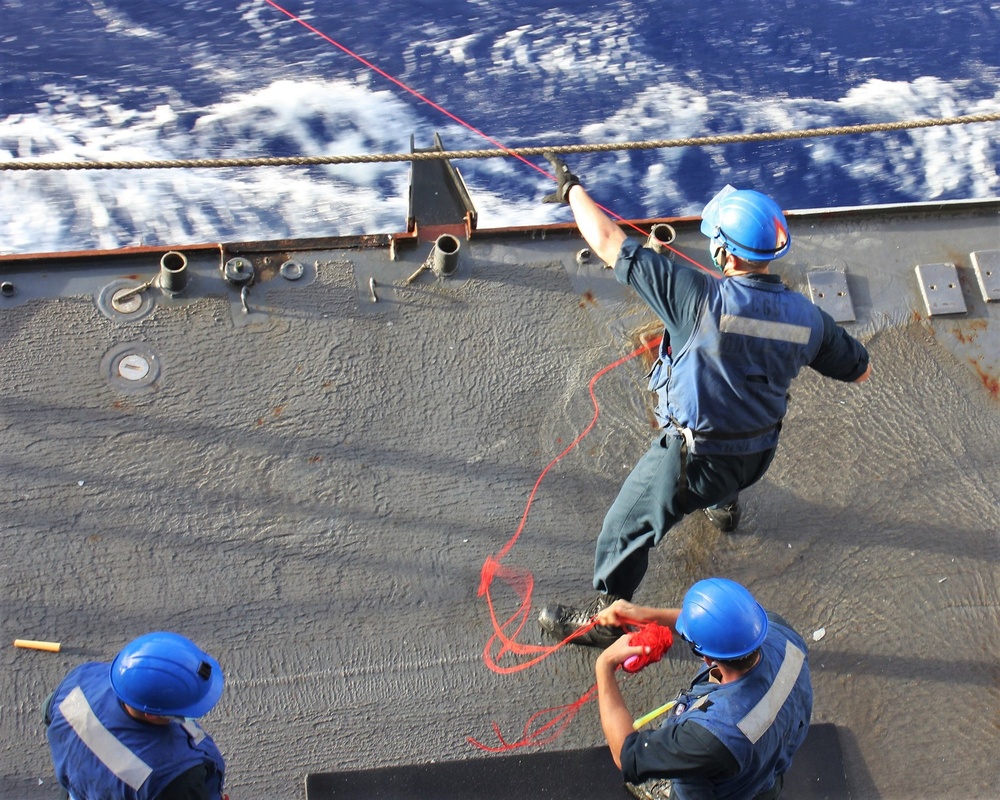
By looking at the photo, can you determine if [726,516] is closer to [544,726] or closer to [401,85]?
[544,726]

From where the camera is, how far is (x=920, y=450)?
3.58 m

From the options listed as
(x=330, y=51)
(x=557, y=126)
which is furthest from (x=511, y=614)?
(x=330, y=51)

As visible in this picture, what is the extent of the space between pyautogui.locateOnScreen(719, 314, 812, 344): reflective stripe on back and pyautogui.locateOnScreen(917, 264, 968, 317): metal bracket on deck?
1.59 m

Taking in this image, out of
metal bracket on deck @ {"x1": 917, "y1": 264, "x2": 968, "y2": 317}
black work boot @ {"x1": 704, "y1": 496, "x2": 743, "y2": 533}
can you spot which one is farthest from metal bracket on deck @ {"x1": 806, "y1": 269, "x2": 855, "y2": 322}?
black work boot @ {"x1": 704, "y1": 496, "x2": 743, "y2": 533}

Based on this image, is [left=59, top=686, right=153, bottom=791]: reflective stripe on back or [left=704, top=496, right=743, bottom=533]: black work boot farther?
[left=704, top=496, right=743, bottom=533]: black work boot

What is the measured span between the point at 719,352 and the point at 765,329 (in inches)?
5.7

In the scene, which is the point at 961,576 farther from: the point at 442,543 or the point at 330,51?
the point at 330,51

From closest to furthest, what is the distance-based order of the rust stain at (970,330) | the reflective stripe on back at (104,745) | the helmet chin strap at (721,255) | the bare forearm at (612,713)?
the reflective stripe on back at (104,745), the bare forearm at (612,713), the helmet chin strap at (721,255), the rust stain at (970,330)

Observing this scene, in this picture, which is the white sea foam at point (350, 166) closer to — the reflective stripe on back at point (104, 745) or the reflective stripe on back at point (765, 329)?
the reflective stripe on back at point (765, 329)

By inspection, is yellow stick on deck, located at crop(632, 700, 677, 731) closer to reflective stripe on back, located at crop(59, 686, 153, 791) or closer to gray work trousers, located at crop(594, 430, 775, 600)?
gray work trousers, located at crop(594, 430, 775, 600)

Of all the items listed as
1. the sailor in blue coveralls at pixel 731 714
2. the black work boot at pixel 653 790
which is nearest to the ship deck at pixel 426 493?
the black work boot at pixel 653 790

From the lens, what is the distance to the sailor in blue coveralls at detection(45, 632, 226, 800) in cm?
208

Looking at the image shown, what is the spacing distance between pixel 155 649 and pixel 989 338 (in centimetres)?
342

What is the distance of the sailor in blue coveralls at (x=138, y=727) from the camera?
81.8 inches
